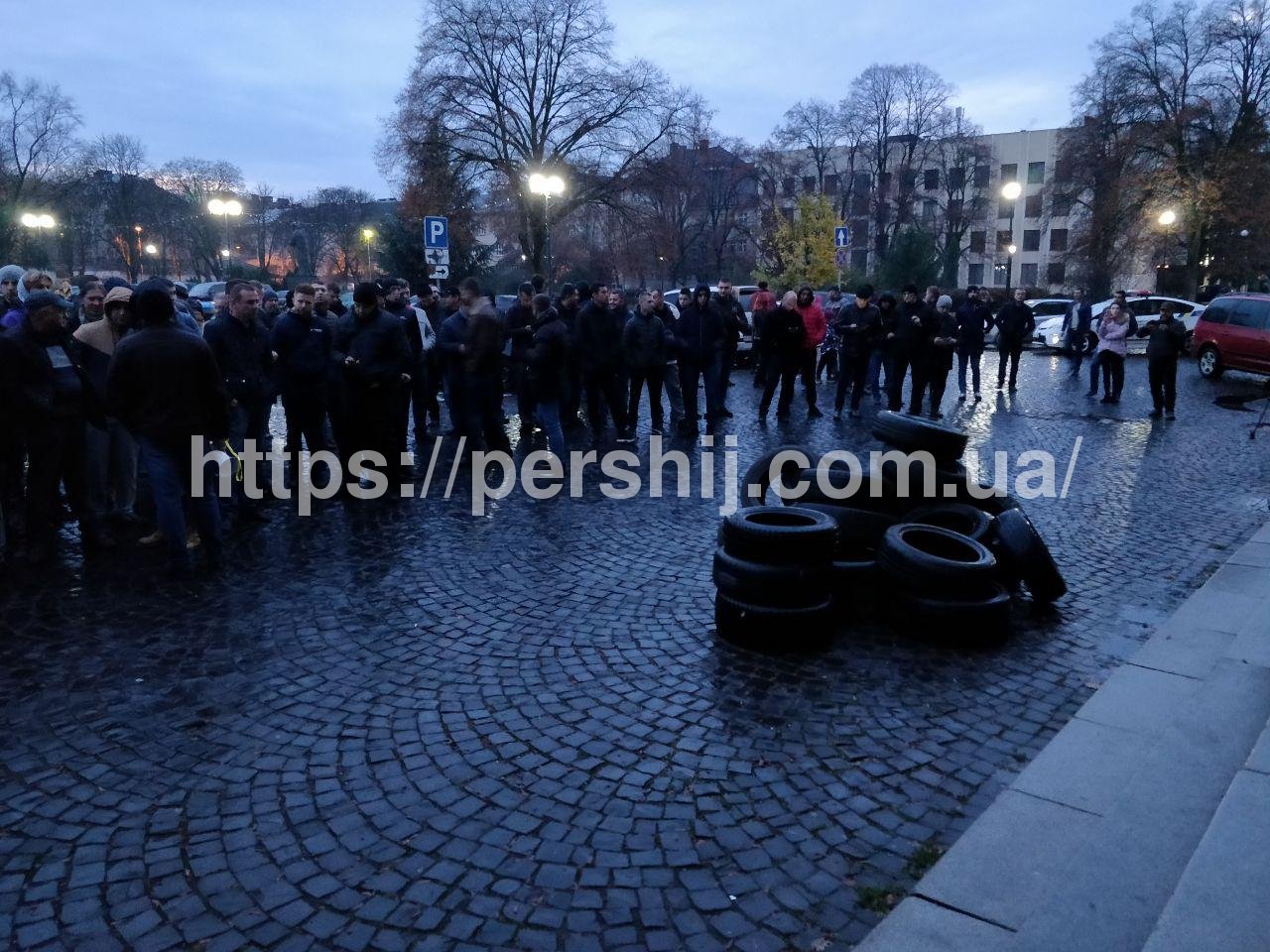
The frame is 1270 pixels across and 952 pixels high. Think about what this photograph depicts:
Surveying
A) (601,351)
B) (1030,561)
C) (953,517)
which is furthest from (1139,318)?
(1030,561)

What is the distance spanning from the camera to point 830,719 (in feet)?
13.7

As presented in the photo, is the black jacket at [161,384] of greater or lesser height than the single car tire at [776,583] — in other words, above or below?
above

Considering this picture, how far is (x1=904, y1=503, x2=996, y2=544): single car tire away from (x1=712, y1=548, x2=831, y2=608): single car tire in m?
1.37

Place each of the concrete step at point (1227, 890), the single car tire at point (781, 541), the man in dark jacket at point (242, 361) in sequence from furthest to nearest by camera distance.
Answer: the man in dark jacket at point (242, 361) → the single car tire at point (781, 541) → the concrete step at point (1227, 890)

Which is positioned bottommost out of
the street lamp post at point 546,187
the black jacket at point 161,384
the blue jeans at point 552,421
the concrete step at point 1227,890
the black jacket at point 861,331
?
the concrete step at point 1227,890

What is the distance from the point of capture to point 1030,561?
18.2ft

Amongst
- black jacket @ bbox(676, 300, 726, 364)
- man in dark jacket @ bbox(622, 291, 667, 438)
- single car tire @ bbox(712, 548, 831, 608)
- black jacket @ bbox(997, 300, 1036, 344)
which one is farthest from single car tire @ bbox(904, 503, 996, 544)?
black jacket @ bbox(997, 300, 1036, 344)

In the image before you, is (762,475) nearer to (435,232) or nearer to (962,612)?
(962,612)

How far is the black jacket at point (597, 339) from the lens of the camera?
38.0ft

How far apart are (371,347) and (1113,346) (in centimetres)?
1297

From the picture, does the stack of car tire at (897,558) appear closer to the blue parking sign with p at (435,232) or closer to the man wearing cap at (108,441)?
the man wearing cap at (108,441)

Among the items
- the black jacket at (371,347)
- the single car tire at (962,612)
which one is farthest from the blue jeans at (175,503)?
the single car tire at (962,612)

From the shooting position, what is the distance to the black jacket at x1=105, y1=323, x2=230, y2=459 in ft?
19.9

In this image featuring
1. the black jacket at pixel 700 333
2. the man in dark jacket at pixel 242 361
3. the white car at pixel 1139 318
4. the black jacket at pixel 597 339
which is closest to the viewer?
the man in dark jacket at pixel 242 361
